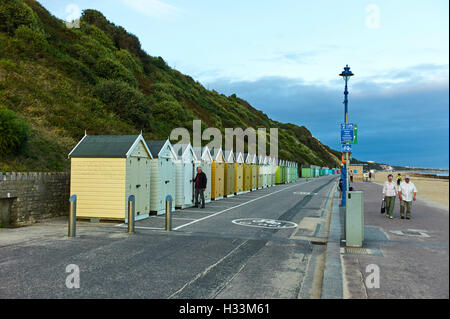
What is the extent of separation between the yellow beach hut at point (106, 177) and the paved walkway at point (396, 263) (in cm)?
688

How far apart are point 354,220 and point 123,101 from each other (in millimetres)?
25932

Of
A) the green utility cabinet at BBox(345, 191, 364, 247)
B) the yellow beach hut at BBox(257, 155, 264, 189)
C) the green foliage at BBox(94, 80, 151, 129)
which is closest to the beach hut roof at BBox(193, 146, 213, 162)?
the green foliage at BBox(94, 80, 151, 129)

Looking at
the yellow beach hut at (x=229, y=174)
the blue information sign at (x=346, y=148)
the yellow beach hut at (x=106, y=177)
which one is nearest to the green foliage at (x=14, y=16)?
the yellow beach hut at (x=229, y=174)

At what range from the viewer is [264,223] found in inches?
500

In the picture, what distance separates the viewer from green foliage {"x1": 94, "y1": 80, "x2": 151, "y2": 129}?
3028cm

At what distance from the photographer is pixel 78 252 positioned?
26.3 ft

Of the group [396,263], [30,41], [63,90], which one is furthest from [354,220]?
[30,41]

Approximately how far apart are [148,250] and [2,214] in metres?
5.96

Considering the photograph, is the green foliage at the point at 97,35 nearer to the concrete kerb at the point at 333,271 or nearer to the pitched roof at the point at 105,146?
the pitched roof at the point at 105,146

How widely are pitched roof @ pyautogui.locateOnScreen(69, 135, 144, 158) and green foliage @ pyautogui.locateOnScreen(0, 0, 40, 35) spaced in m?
22.7

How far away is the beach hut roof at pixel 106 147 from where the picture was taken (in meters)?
12.8

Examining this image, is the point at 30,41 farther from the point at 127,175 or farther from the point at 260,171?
the point at 127,175

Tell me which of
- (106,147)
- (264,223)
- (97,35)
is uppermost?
(97,35)
